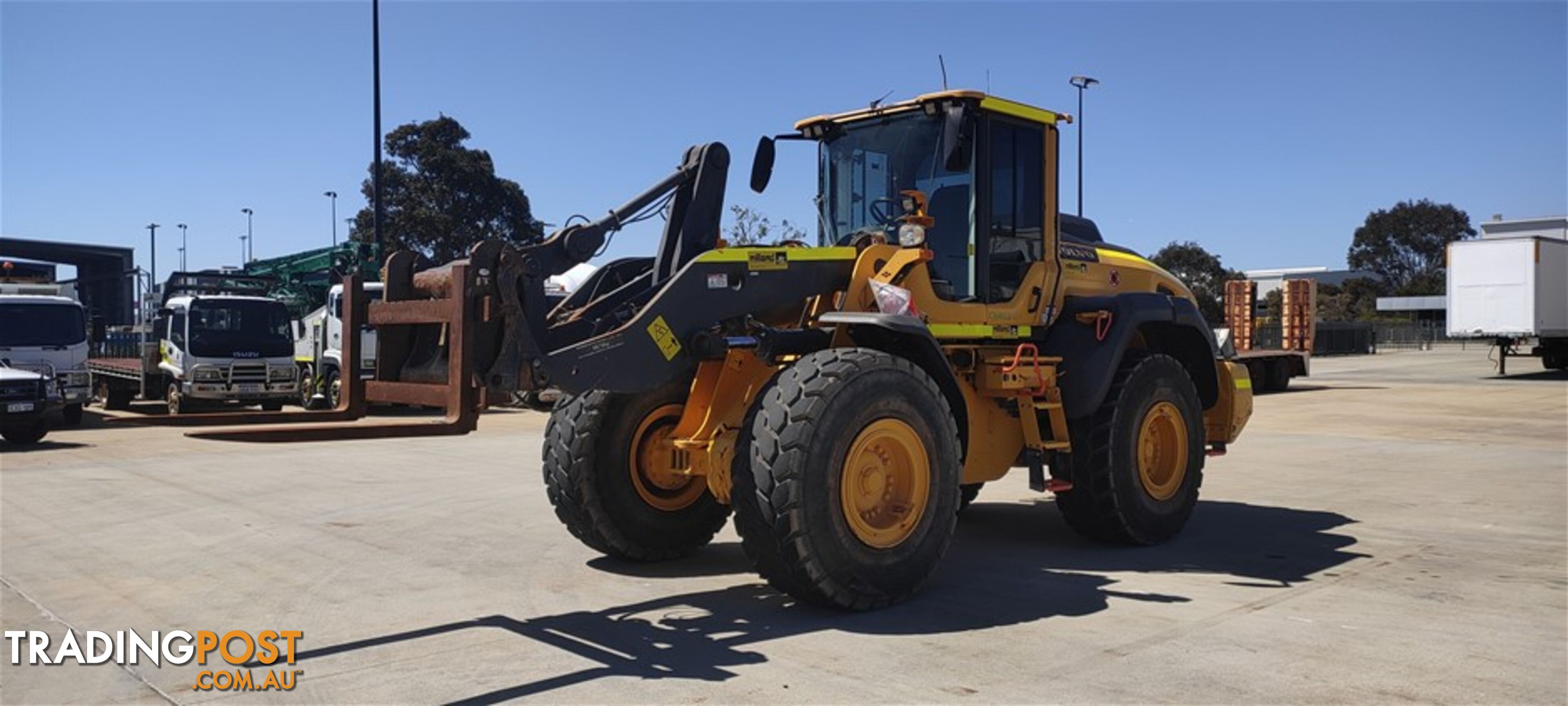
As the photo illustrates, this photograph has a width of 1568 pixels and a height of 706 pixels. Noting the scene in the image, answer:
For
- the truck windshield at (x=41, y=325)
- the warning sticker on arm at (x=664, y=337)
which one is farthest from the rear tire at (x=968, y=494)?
the truck windshield at (x=41, y=325)

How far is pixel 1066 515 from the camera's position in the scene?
882 centimetres

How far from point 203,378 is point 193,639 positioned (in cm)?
1765

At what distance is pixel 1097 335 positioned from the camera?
851cm

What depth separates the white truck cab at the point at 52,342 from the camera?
19125mm

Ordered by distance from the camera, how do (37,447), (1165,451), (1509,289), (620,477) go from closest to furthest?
(620,477) → (1165,451) → (37,447) → (1509,289)

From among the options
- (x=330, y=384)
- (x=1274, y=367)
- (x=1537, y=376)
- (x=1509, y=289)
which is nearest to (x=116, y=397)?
(x=330, y=384)

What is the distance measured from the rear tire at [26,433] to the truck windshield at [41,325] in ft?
8.82

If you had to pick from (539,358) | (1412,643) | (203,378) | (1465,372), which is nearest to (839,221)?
(539,358)

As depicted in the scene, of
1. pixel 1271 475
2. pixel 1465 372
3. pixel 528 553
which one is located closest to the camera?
pixel 528 553

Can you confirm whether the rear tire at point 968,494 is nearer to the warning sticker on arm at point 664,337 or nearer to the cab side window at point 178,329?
the warning sticker on arm at point 664,337

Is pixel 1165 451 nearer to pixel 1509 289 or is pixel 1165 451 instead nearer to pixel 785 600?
pixel 785 600

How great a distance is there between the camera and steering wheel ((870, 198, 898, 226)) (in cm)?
816

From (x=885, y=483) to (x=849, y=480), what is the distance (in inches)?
14.2

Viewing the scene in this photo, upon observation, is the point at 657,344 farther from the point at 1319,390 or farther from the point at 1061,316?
the point at 1319,390
